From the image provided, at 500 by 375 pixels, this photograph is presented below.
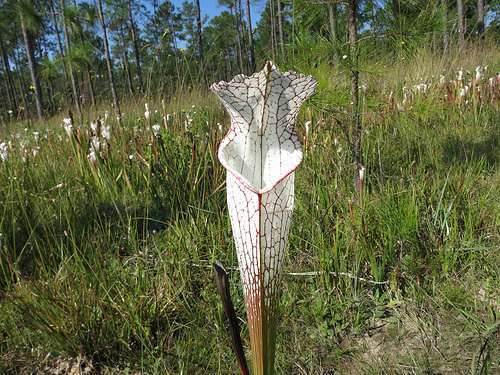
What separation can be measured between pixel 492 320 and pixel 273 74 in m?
1.10

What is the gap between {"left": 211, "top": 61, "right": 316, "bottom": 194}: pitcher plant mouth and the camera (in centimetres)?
57

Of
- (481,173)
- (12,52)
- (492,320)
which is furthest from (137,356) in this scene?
(12,52)

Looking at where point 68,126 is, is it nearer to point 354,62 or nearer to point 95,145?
point 95,145

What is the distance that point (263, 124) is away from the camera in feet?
2.07

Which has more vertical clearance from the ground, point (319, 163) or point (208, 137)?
point (208, 137)

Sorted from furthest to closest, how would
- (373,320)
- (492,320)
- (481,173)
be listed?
(481,173) < (373,320) < (492,320)

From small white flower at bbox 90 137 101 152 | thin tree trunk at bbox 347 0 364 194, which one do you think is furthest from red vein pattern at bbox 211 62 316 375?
small white flower at bbox 90 137 101 152

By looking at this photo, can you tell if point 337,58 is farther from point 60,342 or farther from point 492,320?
point 60,342

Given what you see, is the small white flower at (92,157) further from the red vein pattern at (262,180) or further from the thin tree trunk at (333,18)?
the red vein pattern at (262,180)

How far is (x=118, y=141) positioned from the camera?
317 cm

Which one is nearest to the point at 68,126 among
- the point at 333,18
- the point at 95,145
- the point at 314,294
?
the point at 95,145

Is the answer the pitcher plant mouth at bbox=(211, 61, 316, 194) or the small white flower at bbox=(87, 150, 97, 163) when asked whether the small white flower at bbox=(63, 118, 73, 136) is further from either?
the pitcher plant mouth at bbox=(211, 61, 316, 194)

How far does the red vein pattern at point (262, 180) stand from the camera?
1.96 ft

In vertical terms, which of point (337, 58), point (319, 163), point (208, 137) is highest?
point (337, 58)
